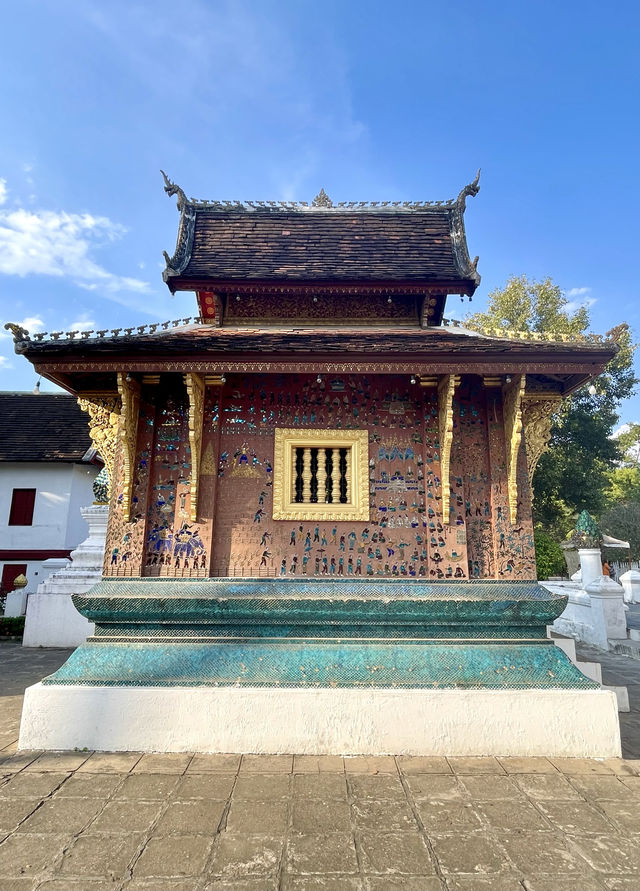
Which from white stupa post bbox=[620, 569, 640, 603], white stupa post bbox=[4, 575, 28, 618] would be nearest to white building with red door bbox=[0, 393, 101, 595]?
white stupa post bbox=[4, 575, 28, 618]

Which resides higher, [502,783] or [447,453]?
[447,453]

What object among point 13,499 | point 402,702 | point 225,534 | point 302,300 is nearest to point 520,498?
point 402,702

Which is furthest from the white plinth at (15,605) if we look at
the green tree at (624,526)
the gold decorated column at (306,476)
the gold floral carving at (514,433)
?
the green tree at (624,526)

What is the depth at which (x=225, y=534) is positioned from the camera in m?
5.93

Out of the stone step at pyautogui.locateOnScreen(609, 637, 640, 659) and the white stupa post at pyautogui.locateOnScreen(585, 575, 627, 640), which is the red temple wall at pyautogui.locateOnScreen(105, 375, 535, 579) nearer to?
the stone step at pyautogui.locateOnScreen(609, 637, 640, 659)

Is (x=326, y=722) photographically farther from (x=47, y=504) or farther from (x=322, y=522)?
(x=47, y=504)

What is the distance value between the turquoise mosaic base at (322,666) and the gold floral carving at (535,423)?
2.33 metres

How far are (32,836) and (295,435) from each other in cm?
433

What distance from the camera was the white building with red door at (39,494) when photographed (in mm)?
18062

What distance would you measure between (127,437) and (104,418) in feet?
2.40

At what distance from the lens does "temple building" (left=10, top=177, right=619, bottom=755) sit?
15.1 feet

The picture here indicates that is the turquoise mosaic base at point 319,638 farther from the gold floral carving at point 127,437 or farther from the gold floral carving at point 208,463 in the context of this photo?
the gold floral carving at point 208,463

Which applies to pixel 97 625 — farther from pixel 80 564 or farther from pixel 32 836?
pixel 80 564

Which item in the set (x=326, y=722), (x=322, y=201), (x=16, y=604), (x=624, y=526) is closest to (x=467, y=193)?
(x=322, y=201)
